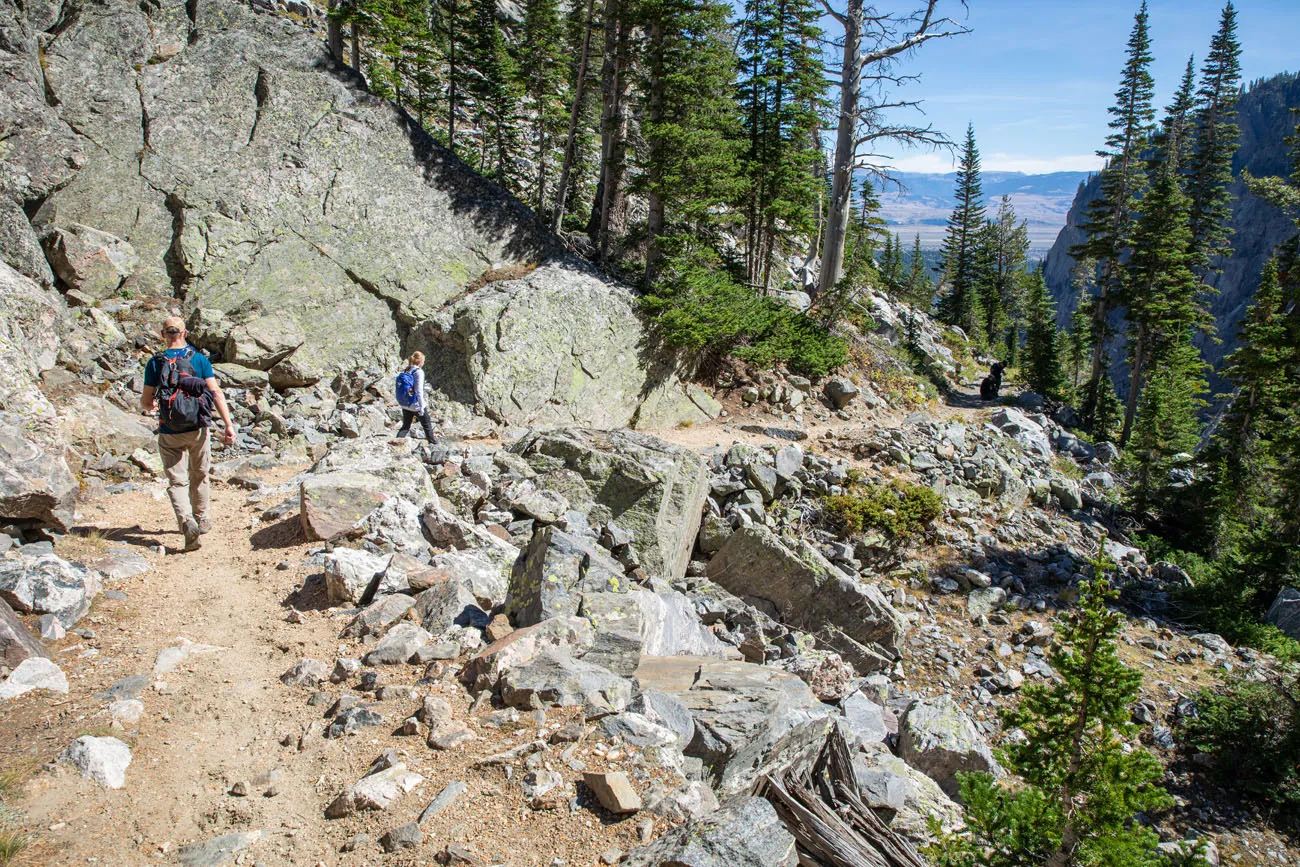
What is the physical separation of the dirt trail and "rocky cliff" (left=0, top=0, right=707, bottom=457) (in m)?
9.30

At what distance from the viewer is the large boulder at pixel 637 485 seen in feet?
33.0

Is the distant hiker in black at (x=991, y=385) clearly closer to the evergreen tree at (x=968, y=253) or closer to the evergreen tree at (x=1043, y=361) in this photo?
the evergreen tree at (x=1043, y=361)

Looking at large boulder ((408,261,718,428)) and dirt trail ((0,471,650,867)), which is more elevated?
large boulder ((408,261,718,428))

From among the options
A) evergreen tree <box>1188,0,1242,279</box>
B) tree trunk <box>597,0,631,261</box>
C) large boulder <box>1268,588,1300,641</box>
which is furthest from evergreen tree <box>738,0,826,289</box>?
evergreen tree <box>1188,0,1242,279</box>

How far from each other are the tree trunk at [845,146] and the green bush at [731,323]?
232 cm

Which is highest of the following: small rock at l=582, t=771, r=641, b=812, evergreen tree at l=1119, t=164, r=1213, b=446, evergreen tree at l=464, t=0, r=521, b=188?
evergreen tree at l=464, t=0, r=521, b=188

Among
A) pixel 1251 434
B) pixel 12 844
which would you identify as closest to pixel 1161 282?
pixel 1251 434

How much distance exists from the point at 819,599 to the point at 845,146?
16.9 metres

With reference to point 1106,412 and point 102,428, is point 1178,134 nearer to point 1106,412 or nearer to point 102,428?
point 1106,412

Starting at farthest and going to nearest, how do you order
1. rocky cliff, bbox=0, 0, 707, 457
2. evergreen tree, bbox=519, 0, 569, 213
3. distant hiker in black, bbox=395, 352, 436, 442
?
evergreen tree, bbox=519, 0, 569, 213 < rocky cliff, bbox=0, 0, 707, 457 < distant hiker in black, bbox=395, 352, 436, 442

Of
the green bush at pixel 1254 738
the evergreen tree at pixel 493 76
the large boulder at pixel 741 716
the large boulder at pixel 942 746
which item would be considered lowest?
the green bush at pixel 1254 738

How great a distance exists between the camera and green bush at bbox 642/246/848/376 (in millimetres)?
18234

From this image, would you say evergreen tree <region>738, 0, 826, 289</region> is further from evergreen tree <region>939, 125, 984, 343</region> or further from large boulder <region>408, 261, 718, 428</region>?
evergreen tree <region>939, 125, 984, 343</region>

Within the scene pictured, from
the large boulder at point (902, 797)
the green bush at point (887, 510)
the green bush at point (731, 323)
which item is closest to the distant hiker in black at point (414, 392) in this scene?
the green bush at point (731, 323)
